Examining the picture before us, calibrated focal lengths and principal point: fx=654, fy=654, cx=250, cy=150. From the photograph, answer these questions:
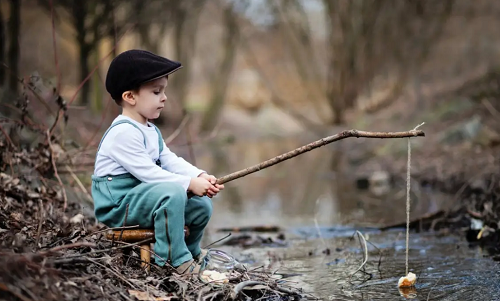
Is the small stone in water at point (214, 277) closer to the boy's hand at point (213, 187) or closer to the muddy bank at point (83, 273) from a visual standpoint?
the muddy bank at point (83, 273)

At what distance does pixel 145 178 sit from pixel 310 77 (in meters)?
22.2

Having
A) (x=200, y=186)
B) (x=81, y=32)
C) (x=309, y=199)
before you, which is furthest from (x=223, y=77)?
(x=200, y=186)

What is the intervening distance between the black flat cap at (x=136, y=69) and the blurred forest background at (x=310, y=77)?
11.9 feet

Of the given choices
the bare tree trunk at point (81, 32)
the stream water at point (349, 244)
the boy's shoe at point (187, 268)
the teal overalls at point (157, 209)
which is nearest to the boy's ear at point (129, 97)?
the teal overalls at point (157, 209)

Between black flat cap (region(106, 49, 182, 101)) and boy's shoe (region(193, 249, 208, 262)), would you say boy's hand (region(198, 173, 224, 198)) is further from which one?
black flat cap (region(106, 49, 182, 101))

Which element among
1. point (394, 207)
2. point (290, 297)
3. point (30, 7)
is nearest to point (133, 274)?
point (290, 297)

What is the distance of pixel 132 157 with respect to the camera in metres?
3.75

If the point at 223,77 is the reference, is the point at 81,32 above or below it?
below

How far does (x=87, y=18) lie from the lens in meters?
16.7

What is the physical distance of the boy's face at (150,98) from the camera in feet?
12.6

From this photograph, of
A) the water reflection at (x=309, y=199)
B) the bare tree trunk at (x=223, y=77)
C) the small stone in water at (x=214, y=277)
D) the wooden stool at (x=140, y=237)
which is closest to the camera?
the small stone in water at (x=214, y=277)

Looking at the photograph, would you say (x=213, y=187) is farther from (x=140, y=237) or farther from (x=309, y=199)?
(x=309, y=199)

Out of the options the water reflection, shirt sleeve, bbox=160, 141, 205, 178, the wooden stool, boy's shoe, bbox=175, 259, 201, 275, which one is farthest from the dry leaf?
the water reflection

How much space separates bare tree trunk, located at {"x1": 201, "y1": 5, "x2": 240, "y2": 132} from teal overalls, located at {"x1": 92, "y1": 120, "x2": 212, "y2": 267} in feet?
64.5
